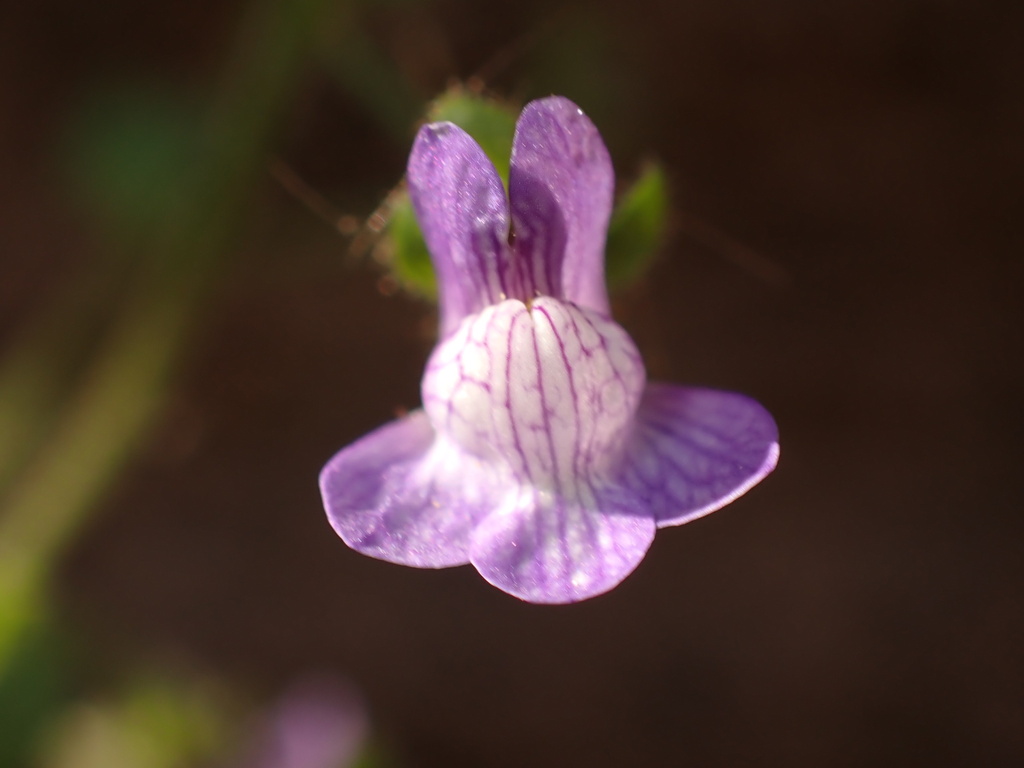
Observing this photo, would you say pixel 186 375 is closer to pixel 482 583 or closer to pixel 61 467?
pixel 61 467

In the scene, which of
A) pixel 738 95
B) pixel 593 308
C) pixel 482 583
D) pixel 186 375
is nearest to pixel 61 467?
pixel 186 375

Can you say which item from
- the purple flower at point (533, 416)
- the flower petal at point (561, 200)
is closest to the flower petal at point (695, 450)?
the purple flower at point (533, 416)

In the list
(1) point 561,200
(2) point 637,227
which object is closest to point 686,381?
(2) point 637,227

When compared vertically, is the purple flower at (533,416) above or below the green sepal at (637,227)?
below

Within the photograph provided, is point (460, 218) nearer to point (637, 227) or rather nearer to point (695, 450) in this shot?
point (637, 227)

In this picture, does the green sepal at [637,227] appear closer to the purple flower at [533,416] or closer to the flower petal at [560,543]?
the purple flower at [533,416]

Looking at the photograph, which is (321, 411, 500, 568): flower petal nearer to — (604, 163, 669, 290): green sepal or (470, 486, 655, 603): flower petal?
(470, 486, 655, 603): flower petal
